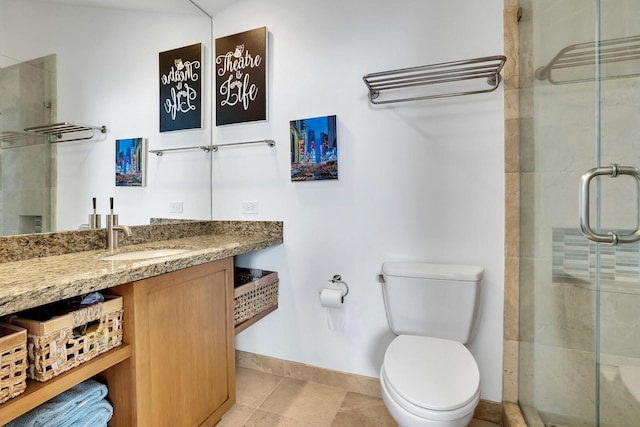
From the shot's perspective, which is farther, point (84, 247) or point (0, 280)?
point (84, 247)

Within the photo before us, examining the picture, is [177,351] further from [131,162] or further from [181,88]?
[181,88]

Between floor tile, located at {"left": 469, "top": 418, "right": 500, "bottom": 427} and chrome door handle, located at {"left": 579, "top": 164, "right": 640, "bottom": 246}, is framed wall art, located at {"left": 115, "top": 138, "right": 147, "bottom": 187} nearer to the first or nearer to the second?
chrome door handle, located at {"left": 579, "top": 164, "right": 640, "bottom": 246}

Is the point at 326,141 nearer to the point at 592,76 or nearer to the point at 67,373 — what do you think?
the point at 592,76

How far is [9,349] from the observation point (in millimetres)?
710

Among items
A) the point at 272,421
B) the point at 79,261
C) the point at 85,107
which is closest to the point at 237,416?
the point at 272,421

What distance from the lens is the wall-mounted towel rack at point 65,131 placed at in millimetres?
1168

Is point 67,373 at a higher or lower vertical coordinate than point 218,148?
lower

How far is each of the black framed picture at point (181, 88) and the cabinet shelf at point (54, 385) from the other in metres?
1.43

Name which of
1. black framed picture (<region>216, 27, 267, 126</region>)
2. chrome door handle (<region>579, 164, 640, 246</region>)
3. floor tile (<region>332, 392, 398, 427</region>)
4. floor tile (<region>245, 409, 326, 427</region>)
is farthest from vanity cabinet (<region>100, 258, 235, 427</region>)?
chrome door handle (<region>579, 164, 640, 246</region>)

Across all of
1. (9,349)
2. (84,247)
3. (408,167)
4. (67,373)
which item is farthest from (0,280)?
(408,167)

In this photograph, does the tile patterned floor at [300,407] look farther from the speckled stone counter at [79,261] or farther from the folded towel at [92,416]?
the speckled stone counter at [79,261]

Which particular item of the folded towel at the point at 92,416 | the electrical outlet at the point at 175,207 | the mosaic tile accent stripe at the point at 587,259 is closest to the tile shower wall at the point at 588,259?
the mosaic tile accent stripe at the point at 587,259

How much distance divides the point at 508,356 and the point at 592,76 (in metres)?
1.29

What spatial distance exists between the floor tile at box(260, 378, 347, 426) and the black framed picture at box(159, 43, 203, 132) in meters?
1.81
